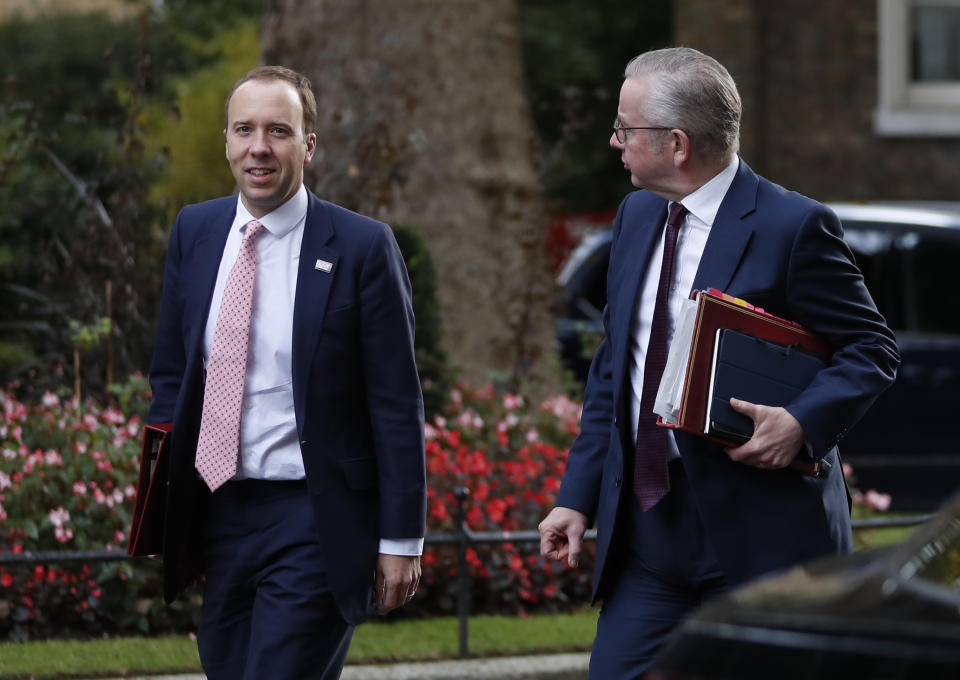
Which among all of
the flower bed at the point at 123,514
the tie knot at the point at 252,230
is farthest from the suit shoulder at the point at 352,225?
the flower bed at the point at 123,514

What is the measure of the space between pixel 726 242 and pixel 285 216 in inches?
43.0

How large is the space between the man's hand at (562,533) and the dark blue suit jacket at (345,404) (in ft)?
1.02

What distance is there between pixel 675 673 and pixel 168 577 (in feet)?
6.99

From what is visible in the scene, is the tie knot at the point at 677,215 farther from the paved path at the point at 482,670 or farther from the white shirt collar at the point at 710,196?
the paved path at the point at 482,670

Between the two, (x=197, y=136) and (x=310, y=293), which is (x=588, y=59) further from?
(x=310, y=293)

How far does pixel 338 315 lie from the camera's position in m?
3.97

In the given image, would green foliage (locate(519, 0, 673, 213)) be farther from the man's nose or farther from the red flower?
the man's nose

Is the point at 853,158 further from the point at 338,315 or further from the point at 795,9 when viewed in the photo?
the point at 338,315

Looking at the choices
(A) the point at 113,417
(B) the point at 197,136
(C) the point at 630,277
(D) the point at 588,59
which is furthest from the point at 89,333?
(D) the point at 588,59

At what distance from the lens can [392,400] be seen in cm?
399

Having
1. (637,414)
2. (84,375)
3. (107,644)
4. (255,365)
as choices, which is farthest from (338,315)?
(84,375)

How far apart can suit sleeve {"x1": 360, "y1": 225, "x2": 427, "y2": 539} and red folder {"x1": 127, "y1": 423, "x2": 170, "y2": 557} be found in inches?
21.0

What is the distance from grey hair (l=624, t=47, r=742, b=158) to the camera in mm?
3816

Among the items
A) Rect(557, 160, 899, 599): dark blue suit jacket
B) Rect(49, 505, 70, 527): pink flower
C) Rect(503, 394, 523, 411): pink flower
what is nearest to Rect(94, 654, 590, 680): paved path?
Rect(49, 505, 70, 527): pink flower
